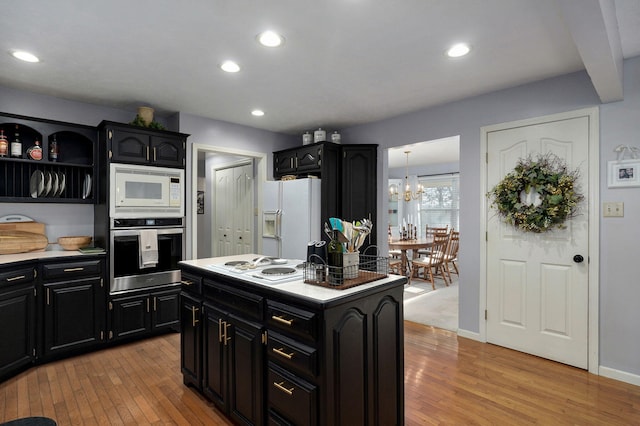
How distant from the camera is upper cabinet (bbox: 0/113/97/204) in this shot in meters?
3.24

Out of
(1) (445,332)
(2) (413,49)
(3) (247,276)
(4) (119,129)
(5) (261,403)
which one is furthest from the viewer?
(1) (445,332)

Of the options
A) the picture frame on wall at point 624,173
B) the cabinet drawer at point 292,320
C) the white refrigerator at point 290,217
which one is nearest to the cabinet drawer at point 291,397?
the cabinet drawer at point 292,320

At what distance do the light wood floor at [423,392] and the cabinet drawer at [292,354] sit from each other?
83 cm

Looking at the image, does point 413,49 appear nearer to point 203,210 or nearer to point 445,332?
point 445,332

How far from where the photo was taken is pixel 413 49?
252 cm

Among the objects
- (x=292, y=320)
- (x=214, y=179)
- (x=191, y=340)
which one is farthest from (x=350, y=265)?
(x=214, y=179)

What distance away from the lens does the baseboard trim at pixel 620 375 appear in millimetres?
2641

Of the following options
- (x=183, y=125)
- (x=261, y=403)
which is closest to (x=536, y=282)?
(x=261, y=403)

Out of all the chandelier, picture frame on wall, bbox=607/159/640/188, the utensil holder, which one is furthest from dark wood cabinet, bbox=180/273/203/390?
the chandelier

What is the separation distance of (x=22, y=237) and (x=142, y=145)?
4.61 feet

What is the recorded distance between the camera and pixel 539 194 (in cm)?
310

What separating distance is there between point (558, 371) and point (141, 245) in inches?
160

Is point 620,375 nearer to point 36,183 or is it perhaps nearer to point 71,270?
point 71,270

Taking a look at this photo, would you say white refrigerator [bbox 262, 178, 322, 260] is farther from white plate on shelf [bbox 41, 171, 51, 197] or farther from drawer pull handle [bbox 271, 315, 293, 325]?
drawer pull handle [bbox 271, 315, 293, 325]
